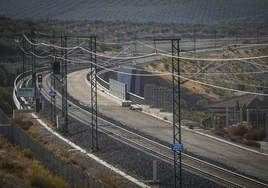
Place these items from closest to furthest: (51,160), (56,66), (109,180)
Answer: (109,180)
(51,160)
(56,66)

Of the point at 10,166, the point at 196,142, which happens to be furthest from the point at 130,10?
the point at 10,166

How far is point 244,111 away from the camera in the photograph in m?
46.0

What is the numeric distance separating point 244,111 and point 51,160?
22110 mm

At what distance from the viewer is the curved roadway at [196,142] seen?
30.6 meters

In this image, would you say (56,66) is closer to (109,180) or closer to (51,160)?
(51,160)

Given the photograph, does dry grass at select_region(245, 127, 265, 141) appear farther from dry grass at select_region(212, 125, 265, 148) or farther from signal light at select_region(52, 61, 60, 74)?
signal light at select_region(52, 61, 60, 74)

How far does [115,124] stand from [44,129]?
4664 millimetres

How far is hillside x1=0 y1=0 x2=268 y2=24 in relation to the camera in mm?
140375

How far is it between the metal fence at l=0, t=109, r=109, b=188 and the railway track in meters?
5.81

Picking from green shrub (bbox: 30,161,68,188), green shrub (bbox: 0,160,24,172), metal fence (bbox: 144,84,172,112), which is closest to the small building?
metal fence (bbox: 144,84,172,112)

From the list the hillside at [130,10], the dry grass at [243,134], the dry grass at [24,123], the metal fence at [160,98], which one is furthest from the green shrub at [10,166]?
the hillside at [130,10]

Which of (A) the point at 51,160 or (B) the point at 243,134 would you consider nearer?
(A) the point at 51,160

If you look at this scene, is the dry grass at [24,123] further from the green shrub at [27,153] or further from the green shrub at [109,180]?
the green shrub at [109,180]

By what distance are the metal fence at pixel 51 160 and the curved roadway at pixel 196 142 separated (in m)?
8.15
